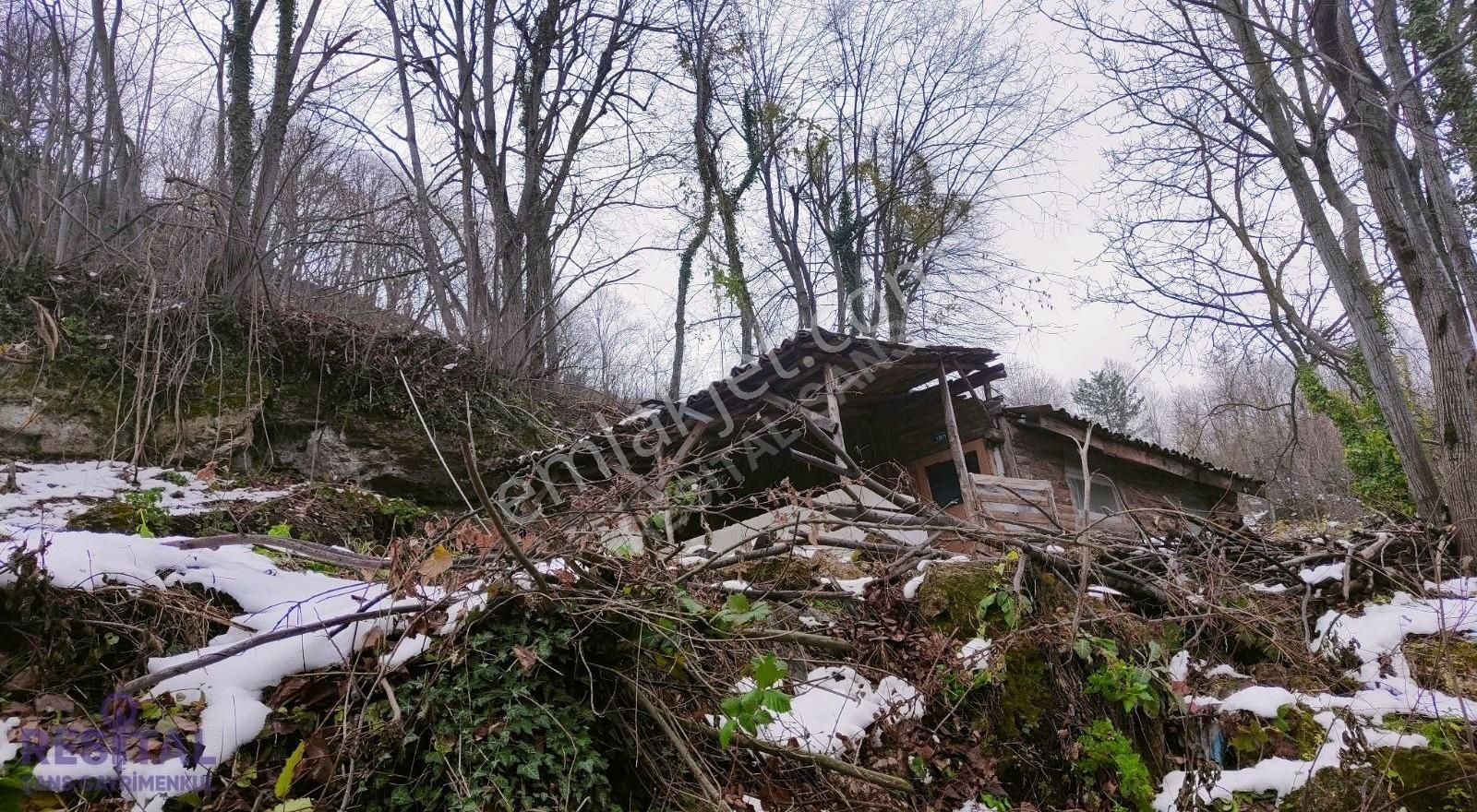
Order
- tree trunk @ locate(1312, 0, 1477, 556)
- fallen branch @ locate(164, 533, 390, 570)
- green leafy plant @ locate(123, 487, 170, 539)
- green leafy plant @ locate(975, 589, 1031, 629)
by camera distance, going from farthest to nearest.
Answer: tree trunk @ locate(1312, 0, 1477, 556) < green leafy plant @ locate(123, 487, 170, 539) < green leafy plant @ locate(975, 589, 1031, 629) < fallen branch @ locate(164, 533, 390, 570)

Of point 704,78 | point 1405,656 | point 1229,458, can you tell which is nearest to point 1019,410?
point 1405,656

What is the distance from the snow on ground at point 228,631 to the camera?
1721mm

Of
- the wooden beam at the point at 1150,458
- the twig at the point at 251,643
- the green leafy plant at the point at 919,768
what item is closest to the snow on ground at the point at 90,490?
the twig at the point at 251,643

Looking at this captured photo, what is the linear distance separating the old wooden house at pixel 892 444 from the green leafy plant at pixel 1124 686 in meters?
1.97

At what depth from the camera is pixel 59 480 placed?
17.8 feet

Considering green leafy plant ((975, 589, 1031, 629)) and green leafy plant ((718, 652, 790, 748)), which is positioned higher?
green leafy plant ((718, 652, 790, 748))

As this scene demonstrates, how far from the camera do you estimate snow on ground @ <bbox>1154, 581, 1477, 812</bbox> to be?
304cm

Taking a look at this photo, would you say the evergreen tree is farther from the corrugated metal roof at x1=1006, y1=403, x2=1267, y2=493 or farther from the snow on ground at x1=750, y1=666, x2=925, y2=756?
the snow on ground at x1=750, y1=666, x2=925, y2=756

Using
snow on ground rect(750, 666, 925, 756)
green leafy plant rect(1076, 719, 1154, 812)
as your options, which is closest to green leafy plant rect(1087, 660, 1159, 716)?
green leafy plant rect(1076, 719, 1154, 812)

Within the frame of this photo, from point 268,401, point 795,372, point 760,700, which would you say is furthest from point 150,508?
point 795,372

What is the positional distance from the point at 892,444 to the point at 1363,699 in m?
7.85

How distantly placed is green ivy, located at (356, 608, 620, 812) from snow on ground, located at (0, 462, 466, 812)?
0.16 meters

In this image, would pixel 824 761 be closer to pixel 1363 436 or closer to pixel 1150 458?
A: pixel 1150 458

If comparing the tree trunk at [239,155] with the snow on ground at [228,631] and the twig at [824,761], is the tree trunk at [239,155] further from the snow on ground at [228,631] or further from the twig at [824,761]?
the twig at [824,761]
